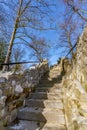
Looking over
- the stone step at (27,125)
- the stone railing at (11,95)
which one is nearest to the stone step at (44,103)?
the stone railing at (11,95)

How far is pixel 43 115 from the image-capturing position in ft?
12.5

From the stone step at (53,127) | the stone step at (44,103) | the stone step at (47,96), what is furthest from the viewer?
the stone step at (47,96)

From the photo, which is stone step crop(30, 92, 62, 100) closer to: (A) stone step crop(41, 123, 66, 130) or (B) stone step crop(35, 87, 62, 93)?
(B) stone step crop(35, 87, 62, 93)

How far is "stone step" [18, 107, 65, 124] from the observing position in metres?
3.70

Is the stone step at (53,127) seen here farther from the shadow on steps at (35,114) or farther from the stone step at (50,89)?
the stone step at (50,89)

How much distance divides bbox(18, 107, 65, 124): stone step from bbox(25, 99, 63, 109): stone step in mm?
264

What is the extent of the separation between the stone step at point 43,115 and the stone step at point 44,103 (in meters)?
0.26

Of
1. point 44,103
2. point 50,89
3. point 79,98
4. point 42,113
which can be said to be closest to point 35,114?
point 42,113

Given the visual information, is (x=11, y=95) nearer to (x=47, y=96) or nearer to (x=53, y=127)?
(x=53, y=127)

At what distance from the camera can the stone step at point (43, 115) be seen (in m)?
3.70

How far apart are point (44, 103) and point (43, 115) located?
0.57 meters

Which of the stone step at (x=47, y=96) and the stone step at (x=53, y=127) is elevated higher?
the stone step at (x=47, y=96)

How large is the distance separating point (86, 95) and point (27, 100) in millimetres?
1996

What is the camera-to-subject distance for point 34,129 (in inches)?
134
